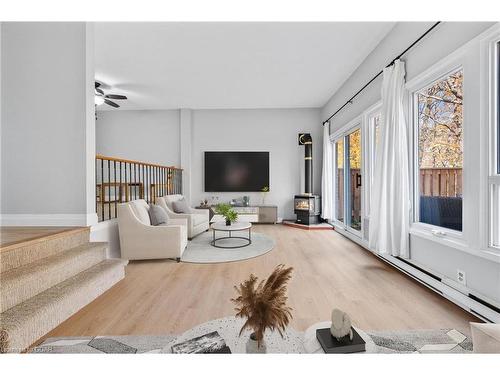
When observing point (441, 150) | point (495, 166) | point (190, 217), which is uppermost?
point (441, 150)

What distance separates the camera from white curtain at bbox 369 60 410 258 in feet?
8.98

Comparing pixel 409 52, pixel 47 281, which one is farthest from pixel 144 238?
pixel 409 52

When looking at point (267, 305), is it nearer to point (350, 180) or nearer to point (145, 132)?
point (350, 180)

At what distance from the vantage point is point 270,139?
22.0 feet

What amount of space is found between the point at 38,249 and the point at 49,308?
72 cm

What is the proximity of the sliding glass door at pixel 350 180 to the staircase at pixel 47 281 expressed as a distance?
4013 millimetres

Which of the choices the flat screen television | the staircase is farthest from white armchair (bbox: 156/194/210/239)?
the staircase

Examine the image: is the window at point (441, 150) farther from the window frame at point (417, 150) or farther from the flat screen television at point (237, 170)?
the flat screen television at point (237, 170)

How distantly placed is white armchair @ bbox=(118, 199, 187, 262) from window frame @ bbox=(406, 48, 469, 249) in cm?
291

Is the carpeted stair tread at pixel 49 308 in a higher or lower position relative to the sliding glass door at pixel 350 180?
lower

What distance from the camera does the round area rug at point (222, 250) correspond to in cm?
344

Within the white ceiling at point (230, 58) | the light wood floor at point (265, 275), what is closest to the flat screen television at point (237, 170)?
the white ceiling at point (230, 58)
